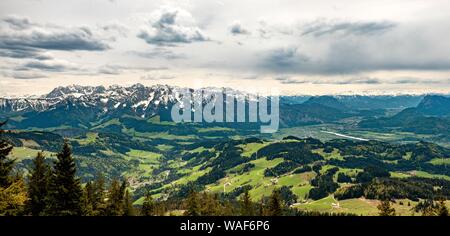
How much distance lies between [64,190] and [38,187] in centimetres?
1353

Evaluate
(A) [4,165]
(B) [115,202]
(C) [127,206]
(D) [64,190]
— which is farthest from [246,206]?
(A) [4,165]

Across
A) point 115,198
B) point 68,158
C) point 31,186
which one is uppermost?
point 68,158

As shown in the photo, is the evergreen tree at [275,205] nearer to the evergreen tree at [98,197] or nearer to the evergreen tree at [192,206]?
the evergreen tree at [192,206]

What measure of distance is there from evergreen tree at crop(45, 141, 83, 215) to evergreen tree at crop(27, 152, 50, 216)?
566 centimetres

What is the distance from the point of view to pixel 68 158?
193ft

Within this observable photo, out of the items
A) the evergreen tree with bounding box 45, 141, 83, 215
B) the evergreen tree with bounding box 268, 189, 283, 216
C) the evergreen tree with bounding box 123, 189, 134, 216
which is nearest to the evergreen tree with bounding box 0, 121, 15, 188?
the evergreen tree with bounding box 45, 141, 83, 215

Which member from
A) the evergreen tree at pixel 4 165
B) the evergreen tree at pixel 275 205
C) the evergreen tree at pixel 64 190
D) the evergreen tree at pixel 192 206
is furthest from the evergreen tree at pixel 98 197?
the evergreen tree at pixel 275 205

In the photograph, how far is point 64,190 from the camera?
57.2 metres

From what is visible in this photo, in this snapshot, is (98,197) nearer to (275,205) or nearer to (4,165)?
(4,165)
